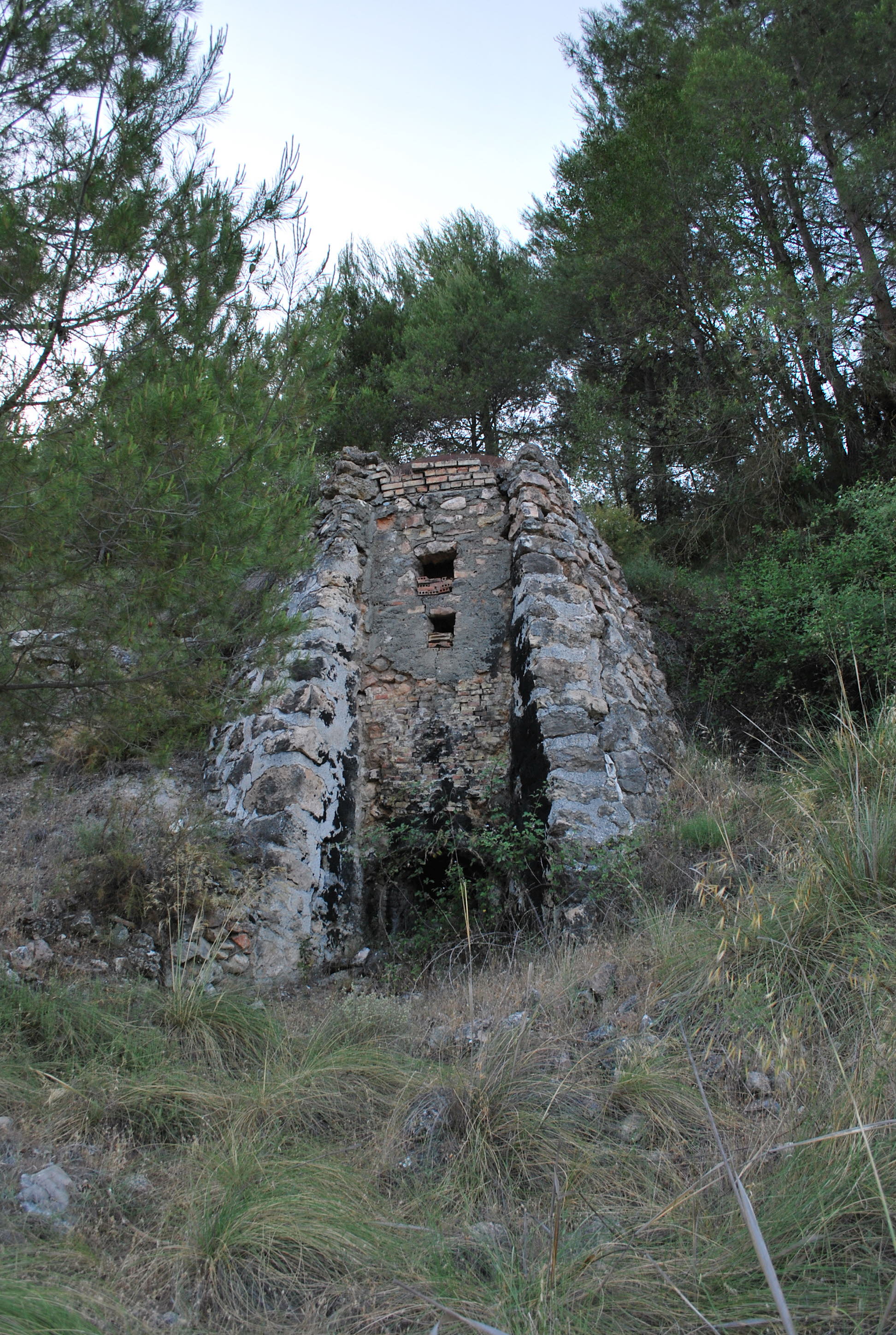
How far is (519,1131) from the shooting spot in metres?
2.63

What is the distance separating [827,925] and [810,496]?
729 centimetres

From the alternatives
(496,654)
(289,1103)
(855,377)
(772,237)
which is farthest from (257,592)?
(772,237)

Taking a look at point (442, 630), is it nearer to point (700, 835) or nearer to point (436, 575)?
point (436, 575)

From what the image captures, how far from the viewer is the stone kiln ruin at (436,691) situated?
504cm

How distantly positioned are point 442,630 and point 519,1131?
167 inches

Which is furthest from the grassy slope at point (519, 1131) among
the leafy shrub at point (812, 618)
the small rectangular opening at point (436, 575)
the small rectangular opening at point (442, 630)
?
the small rectangular opening at point (436, 575)

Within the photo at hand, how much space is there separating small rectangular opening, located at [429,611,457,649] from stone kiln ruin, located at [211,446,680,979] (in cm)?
2

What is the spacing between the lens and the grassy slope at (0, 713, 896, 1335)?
6.24 ft

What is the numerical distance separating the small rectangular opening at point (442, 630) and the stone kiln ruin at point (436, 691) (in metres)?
0.02

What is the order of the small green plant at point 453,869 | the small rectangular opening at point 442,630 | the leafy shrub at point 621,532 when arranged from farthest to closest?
the leafy shrub at point 621,532, the small rectangular opening at point 442,630, the small green plant at point 453,869

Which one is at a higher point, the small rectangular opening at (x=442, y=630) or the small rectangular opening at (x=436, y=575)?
the small rectangular opening at (x=436, y=575)

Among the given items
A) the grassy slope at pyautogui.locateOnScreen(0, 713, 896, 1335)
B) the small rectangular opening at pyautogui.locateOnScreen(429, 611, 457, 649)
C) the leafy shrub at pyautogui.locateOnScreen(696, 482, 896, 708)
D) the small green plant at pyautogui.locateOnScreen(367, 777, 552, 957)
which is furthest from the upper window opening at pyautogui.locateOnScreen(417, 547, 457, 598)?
the grassy slope at pyautogui.locateOnScreen(0, 713, 896, 1335)

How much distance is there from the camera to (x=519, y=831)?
518cm

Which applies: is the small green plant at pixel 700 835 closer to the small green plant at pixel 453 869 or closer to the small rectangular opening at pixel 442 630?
the small green plant at pixel 453 869
